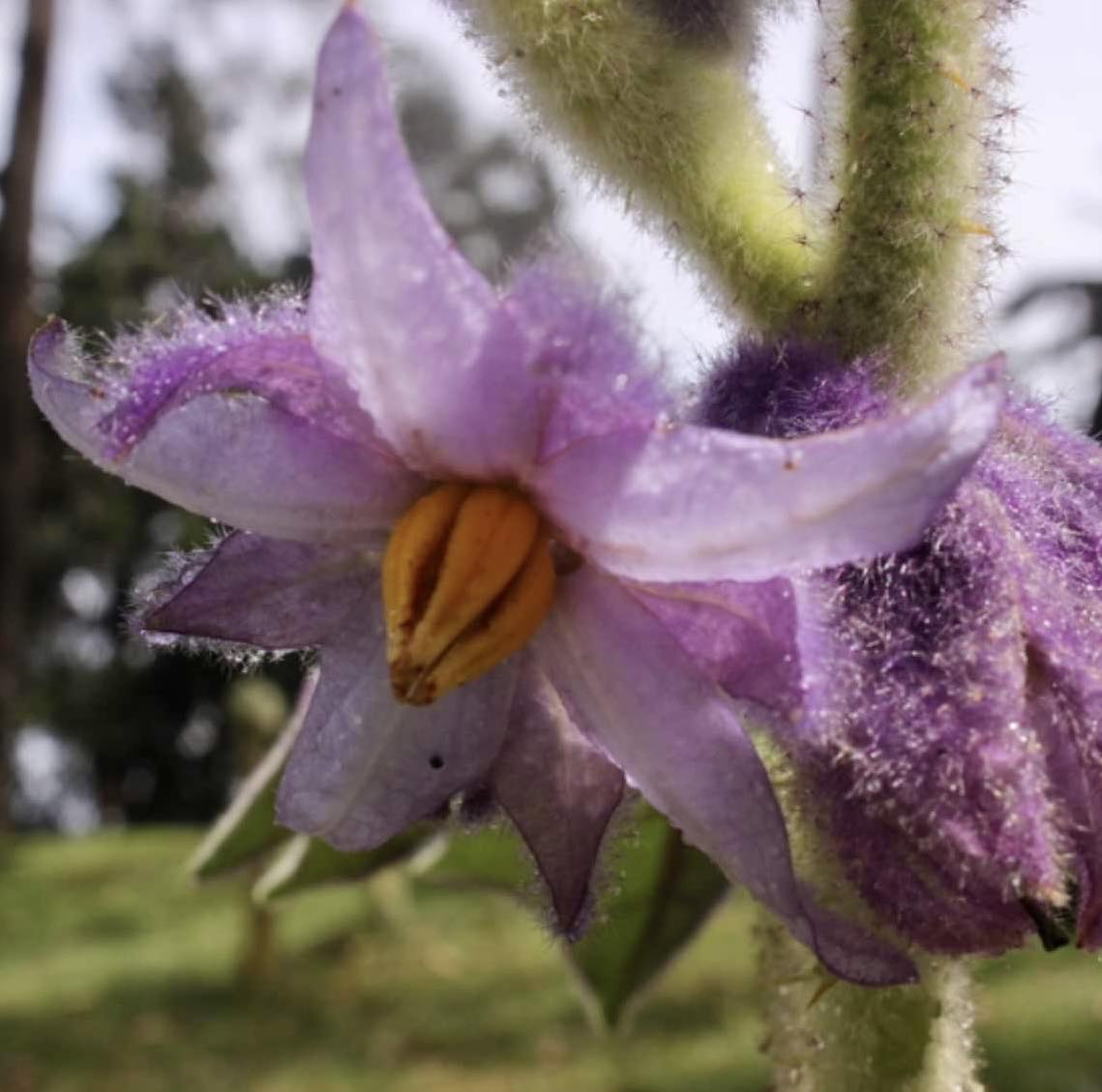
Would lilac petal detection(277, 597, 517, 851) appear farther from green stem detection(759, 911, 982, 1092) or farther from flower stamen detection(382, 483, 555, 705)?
green stem detection(759, 911, 982, 1092)

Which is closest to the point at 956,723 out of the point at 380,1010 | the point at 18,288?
the point at 380,1010

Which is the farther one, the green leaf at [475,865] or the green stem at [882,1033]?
the green leaf at [475,865]

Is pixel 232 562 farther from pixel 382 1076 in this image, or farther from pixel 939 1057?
pixel 382 1076

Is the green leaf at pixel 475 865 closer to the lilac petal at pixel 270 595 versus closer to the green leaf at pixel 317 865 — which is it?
the green leaf at pixel 317 865

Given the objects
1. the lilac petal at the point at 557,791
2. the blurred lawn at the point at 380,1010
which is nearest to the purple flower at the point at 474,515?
the lilac petal at the point at 557,791

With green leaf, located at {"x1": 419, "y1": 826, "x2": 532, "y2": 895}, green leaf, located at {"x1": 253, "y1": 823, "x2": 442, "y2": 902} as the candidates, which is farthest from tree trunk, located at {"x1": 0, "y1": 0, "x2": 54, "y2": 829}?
green leaf, located at {"x1": 253, "y1": 823, "x2": 442, "y2": 902}

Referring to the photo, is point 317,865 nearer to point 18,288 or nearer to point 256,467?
point 256,467
